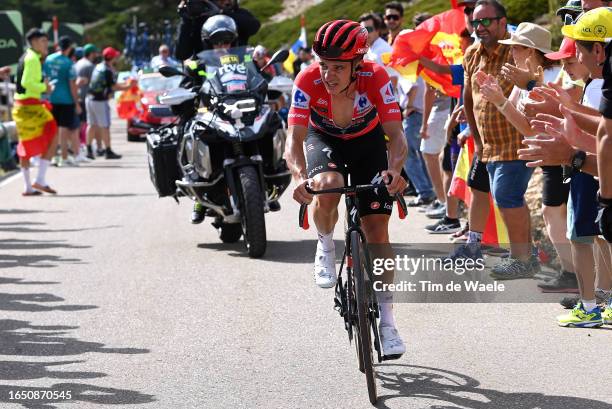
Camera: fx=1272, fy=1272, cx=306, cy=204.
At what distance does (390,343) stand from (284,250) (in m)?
5.23

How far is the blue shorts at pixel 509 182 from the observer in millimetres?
9836

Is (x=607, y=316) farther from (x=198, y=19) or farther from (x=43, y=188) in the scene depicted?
(x=43, y=188)

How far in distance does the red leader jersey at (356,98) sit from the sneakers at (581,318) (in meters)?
2.03

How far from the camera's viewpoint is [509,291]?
9.41 m

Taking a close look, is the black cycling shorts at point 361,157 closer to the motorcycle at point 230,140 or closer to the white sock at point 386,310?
the white sock at point 386,310

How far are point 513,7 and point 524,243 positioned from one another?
44.9ft

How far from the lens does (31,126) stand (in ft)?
59.4

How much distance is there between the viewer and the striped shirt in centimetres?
985

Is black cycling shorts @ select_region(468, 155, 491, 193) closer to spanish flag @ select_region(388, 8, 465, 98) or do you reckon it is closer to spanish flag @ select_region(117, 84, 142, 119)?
spanish flag @ select_region(388, 8, 465, 98)

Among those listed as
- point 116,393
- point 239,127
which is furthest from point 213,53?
point 116,393

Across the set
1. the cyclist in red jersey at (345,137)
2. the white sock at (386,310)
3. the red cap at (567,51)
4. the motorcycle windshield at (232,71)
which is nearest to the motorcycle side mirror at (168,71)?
the motorcycle windshield at (232,71)

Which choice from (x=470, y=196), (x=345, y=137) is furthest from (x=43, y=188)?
(x=345, y=137)

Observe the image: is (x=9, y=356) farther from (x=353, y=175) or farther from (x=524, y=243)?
(x=524, y=243)

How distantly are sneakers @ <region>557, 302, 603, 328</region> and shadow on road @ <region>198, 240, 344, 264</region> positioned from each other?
319 centimetres
